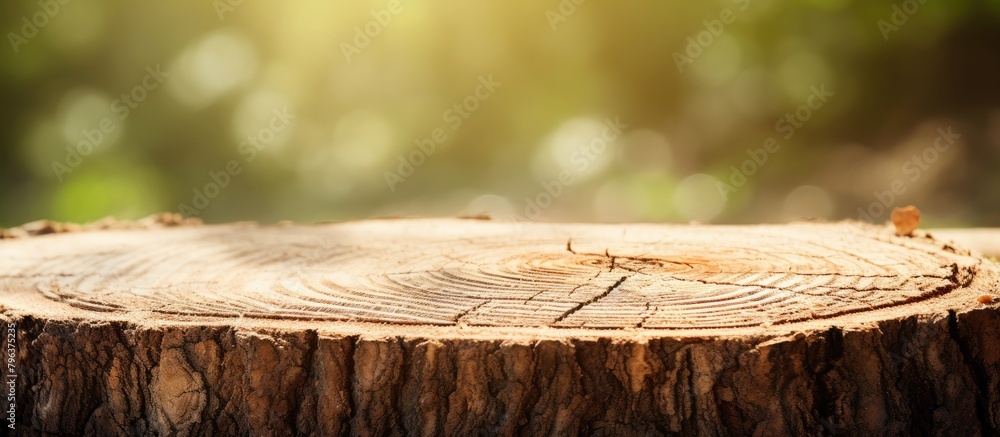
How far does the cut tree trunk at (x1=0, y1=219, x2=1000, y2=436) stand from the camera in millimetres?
1410

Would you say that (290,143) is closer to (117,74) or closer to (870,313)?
(117,74)

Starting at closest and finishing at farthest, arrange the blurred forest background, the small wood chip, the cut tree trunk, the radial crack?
the cut tree trunk, the radial crack, the small wood chip, the blurred forest background

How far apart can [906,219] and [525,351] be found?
1461 mm

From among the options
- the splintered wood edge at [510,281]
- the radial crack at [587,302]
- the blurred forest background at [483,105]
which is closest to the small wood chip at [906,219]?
the splintered wood edge at [510,281]

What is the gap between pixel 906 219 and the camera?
7.80 feet

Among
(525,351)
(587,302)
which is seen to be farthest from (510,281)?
(525,351)

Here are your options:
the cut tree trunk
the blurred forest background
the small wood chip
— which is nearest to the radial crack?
the cut tree trunk

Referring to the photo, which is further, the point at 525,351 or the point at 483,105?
the point at 483,105

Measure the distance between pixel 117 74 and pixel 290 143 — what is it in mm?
1333

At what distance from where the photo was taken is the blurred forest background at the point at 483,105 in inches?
240

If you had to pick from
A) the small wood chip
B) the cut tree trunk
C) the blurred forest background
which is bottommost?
the cut tree trunk

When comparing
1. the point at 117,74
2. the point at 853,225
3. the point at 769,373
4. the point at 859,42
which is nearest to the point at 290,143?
the point at 117,74

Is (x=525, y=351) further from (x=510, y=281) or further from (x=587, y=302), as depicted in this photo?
(x=510, y=281)

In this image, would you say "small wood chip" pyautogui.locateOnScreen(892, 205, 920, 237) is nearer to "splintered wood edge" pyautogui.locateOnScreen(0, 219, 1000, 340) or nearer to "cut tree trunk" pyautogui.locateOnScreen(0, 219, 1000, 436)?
"splintered wood edge" pyautogui.locateOnScreen(0, 219, 1000, 340)
